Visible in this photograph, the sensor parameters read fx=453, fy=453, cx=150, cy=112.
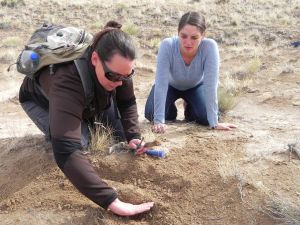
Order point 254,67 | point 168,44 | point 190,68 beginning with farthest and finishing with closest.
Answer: point 254,67
point 190,68
point 168,44

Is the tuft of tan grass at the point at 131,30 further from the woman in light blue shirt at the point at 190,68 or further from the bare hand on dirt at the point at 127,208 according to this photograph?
the bare hand on dirt at the point at 127,208

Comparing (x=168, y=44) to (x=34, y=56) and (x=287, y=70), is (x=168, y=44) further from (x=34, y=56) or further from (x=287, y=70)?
(x=287, y=70)

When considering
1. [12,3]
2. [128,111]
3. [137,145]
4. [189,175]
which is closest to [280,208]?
[189,175]

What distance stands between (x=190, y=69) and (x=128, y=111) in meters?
1.16

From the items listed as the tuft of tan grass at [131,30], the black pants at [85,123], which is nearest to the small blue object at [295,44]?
the tuft of tan grass at [131,30]

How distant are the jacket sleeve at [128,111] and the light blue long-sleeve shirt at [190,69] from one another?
0.71m

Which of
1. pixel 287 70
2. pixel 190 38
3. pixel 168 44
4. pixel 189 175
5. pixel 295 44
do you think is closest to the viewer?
pixel 189 175

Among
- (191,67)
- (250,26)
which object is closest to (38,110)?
(191,67)

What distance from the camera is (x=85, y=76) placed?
304cm

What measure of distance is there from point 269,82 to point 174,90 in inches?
136

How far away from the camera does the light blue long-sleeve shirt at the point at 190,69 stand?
14.6 ft

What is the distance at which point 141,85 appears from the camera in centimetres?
897

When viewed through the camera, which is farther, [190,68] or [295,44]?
[295,44]

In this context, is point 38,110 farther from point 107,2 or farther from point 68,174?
point 107,2
